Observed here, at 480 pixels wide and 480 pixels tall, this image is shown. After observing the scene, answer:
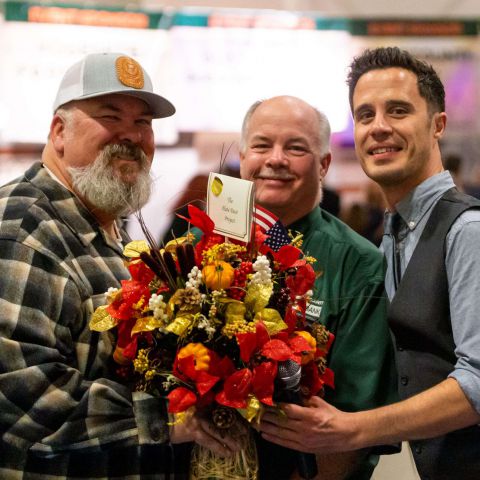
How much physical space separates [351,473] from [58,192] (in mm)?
1132

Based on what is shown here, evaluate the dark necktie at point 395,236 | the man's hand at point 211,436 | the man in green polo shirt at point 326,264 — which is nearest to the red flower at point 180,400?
the man's hand at point 211,436

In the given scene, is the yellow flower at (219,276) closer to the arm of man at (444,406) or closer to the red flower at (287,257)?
the red flower at (287,257)

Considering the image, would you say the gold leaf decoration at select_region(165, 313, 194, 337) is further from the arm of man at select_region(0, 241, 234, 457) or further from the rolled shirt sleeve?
the rolled shirt sleeve

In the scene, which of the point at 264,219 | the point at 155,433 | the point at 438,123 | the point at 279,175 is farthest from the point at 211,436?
the point at 438,123

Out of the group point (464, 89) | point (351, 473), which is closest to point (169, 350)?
point (351, 473)

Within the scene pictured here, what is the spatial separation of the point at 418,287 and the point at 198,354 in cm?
71

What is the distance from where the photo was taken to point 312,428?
1562mm

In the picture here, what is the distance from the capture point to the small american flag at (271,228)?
1.69m

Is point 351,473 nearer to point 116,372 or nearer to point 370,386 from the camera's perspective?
point 370,386

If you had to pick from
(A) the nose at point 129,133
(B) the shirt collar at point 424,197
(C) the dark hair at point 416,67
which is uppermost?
(C) the dark hair at point 416,67

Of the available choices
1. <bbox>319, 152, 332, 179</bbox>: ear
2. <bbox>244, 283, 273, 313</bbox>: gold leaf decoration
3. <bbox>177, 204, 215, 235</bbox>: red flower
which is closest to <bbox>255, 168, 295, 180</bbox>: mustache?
<bbox>319, 152, 332, 179</bbox>: ear

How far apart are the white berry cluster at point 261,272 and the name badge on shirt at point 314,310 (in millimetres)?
376

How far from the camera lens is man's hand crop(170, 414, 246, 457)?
1.49 meters

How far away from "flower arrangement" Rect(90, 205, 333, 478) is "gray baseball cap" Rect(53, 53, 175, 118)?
0.58 metres
